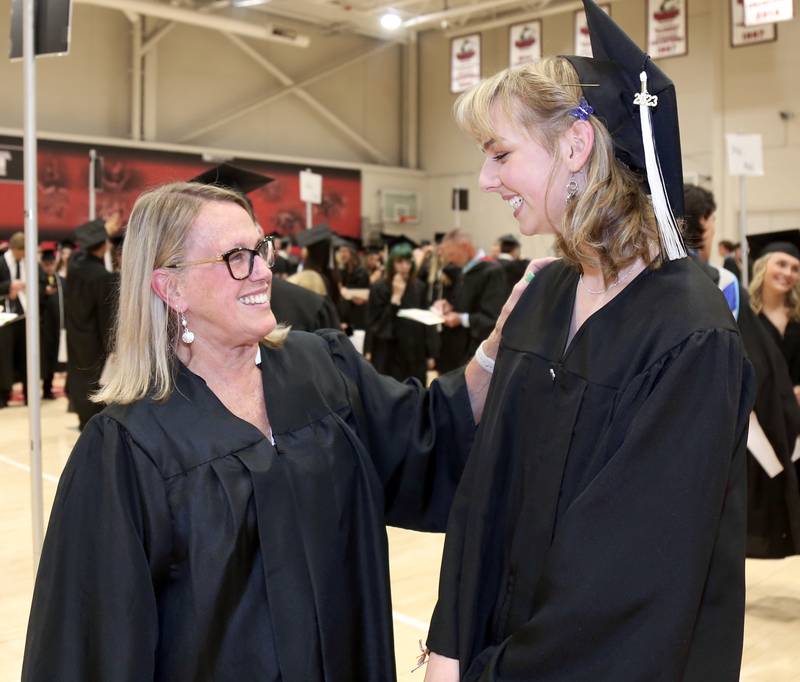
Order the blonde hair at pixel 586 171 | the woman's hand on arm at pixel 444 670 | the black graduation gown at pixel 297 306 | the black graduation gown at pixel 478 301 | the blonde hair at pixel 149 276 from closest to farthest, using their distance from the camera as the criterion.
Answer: the blonde hair at pixel 586 171 < the woman's hand on arm at pixel 444 670 < the blonde hair at pixel 149 276 < the black graduation gown at pixel 297 306 < the black graduation gown at pixel 478 301

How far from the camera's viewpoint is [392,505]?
7.26 ft

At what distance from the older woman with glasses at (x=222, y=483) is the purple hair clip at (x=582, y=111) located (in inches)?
30.0

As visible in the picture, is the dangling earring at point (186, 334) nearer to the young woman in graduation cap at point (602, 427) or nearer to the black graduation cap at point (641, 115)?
the young woman in graduation cap at point (602, 427)

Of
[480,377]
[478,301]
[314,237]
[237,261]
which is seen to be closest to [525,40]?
[478,301]

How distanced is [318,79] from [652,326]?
62.2 feet

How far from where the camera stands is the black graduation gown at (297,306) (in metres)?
5.27

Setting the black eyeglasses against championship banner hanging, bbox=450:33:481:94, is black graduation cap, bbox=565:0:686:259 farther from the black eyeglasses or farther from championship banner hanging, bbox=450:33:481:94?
championship banner hanging, bbox=450:33:481:94

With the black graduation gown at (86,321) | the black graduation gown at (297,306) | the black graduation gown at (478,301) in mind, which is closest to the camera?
the black graduation gown at (297,306)

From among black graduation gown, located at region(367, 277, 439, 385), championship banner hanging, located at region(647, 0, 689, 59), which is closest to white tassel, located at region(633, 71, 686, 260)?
black graduation gown, located at region(367, 277, 439, 385)

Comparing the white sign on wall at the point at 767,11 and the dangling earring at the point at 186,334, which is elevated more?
the white sign on wall at the point at 767,11

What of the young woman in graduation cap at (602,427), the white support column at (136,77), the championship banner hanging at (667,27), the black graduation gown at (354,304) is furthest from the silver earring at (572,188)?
the white support column at (136,77)

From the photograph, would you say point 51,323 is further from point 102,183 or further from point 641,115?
point 641,115

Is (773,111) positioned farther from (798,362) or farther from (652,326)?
(652,326)

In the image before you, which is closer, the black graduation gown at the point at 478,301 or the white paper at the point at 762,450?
the white paper at the point at 762,450
